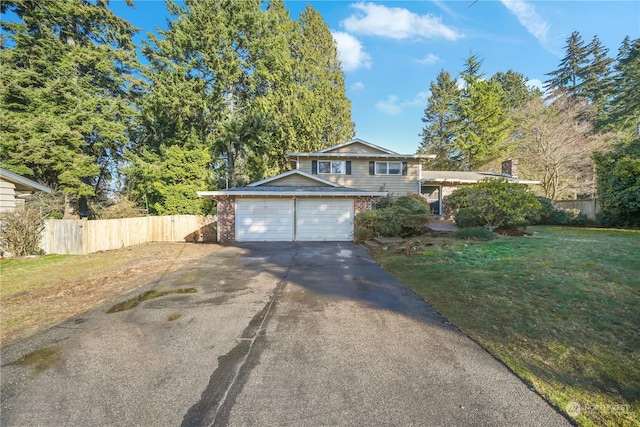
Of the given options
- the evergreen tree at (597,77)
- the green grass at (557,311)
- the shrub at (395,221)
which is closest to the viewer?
the green grass at (557,311)

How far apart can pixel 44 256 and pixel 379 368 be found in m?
12.1

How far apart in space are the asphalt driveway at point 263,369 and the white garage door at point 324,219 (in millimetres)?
7838

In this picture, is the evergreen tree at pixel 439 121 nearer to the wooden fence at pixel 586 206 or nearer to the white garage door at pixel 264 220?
the wooden fence at pixel 586 206

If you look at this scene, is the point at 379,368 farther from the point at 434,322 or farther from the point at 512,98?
the point at 512,98

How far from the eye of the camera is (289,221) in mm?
12594

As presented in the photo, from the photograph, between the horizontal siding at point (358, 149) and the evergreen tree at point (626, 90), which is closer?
the horizontal siding at point (358, 149)

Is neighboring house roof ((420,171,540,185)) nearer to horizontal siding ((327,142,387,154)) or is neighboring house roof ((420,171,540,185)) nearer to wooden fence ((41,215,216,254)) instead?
horizontal siding ((327,142,387,154))

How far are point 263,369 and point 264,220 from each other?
10213mm

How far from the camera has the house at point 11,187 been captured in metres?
8.67

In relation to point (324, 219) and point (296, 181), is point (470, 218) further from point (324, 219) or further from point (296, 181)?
point (296, 181)

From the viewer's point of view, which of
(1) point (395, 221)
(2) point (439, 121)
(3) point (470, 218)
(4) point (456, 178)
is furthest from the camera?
(2) point (439, 121)

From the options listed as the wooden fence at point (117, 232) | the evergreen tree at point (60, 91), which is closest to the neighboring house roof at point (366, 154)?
the wooden fence at point (117, 232)

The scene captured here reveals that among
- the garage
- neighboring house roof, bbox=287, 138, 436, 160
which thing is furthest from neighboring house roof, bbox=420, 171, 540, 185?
the garage

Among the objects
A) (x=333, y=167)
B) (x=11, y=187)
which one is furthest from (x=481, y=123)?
(x=11, y=187)
